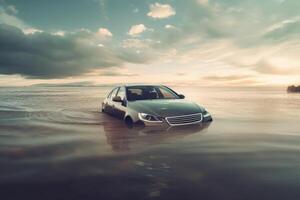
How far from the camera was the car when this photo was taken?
28.3 ft

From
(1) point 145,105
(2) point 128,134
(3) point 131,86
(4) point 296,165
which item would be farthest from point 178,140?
(3) point 131,86

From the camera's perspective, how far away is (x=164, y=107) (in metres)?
9.05

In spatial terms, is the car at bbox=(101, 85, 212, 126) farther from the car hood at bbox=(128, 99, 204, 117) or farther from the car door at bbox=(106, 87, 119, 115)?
the car door at bbox=(106, 87, 119, 115)

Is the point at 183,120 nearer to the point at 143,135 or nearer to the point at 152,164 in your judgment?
the point at 143,135

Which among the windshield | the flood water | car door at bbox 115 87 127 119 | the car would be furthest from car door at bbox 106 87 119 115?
the flood water

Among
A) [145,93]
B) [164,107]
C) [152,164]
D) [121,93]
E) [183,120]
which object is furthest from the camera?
[121,93]

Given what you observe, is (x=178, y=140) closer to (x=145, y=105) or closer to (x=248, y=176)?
(x=145, y=105)

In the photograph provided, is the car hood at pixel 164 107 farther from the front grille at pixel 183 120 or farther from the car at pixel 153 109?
the front grille at pixel 183 120

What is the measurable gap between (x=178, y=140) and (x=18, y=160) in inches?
140

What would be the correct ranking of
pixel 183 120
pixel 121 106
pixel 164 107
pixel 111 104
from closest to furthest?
pixel 183 120 < pixel 164 107 < pixel 121 106 < pixel 111 104

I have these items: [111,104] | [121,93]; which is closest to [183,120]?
[121,93]

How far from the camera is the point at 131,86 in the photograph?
1108cm

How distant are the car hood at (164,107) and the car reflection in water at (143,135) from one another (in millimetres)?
435

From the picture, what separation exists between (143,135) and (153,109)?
3.46 feet
